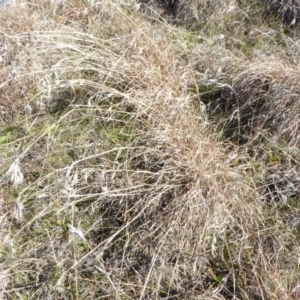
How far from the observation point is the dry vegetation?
63.2 inches

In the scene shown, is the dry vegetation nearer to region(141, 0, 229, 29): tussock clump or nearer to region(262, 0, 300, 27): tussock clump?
region(262, 0, 300, 27): tussock clump

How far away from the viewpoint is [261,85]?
2.03m

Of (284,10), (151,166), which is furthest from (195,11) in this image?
(151,166)

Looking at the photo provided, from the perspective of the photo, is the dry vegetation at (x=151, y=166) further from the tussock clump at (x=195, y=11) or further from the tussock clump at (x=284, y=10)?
the tussock clump at (x=195, y=11)

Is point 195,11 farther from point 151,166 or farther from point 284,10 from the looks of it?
point 151,166

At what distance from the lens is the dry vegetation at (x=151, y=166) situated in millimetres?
1605

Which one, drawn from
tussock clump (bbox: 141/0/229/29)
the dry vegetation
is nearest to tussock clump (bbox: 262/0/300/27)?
the dry vegetation

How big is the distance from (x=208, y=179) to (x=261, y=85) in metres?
0.58

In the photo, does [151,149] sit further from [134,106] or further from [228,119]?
[228,119]

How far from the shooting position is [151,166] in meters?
1.82

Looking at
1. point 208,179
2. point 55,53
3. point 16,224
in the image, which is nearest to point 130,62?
point 55,53

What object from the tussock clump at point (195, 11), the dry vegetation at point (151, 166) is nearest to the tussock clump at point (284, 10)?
the dry vegetation at point (151, 166)

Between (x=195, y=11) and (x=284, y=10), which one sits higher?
(x=284, y=10)

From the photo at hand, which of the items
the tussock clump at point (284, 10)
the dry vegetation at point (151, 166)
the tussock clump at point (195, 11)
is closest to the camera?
the dry vegetation at point (151, 166)
